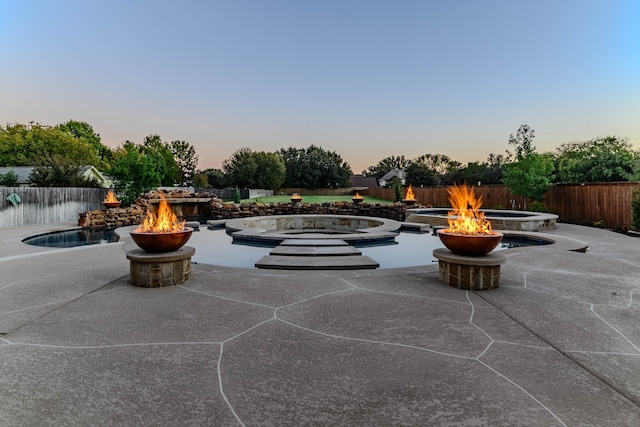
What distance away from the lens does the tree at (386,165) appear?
91.8 m

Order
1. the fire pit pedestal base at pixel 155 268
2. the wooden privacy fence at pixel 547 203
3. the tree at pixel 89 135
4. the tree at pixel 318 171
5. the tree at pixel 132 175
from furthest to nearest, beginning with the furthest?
the tree at pixel 89 135 < the tree at pixel 318 171 < the tree at pixel 132 175 < the wooden privacy fence at pixel 547 203 < the fire pit pedestal base at pixel 155 268

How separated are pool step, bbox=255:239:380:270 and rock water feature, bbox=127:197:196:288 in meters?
1.58

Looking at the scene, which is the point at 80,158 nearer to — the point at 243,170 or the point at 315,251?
the point at 243,170

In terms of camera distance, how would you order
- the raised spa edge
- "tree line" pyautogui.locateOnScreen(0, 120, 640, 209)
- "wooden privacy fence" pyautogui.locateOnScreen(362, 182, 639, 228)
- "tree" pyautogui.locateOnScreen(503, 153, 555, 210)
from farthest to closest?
"tree line" pyautogui.locateOnScreen(0, 120, 640, 209), "tree" pyautogui.locateOnScreen(503, 153, 555, 210), the raised spa edge, "wooden privacy fence" pyautogui.locateOnScreen(362, 182, 639, 228)

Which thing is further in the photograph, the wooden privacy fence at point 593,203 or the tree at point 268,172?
the tree at point 268,172

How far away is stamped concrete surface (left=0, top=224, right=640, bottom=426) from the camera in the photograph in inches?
73.0

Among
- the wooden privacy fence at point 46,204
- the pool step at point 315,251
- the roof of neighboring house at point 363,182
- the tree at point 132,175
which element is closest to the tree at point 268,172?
the roof of neighboring house at point 363,182

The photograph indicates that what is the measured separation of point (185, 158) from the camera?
262ft

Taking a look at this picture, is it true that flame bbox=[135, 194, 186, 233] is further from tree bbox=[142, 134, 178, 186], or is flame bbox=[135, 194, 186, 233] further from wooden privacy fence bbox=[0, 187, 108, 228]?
tree bbox=[142, 134, 178, 186]

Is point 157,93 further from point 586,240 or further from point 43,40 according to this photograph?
point 586,240

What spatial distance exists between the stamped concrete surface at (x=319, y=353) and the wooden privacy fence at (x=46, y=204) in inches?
531

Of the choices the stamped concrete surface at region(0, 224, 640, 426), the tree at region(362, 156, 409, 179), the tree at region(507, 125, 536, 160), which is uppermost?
Answer: the tree at region(362, 156, 409, 179)

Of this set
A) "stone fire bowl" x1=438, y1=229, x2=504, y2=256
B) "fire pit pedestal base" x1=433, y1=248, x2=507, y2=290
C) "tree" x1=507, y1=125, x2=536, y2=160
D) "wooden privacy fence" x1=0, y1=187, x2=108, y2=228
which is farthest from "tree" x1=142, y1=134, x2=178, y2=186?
"fire pit pedestal base" x1=433, y1=248, x2=507, y2=290

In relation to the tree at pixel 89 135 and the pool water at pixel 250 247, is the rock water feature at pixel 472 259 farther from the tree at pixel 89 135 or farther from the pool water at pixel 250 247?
the tree at pixel 89 135
